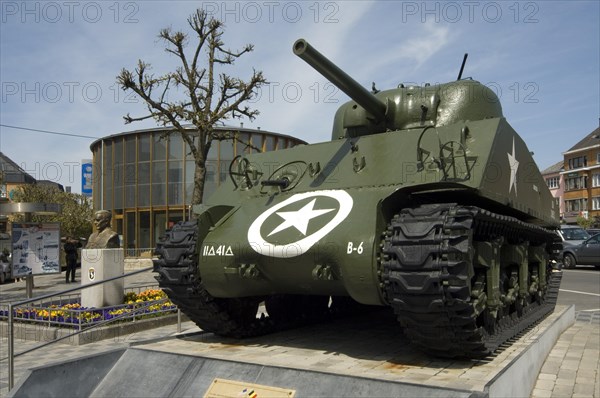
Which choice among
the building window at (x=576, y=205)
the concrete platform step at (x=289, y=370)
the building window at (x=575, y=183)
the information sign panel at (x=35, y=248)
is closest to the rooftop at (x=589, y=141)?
the building window at (x=575, y=183)

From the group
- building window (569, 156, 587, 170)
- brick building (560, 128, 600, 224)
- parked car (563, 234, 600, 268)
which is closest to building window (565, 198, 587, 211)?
brick building (560, 128, 600, 224)

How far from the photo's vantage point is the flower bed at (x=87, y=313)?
33.3ft

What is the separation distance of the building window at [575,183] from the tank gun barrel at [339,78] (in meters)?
60.9

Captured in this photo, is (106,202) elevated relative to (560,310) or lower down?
elevated

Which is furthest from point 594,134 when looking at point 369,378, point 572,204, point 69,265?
point 369,378

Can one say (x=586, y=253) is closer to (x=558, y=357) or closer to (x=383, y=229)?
(x=558, y=357)

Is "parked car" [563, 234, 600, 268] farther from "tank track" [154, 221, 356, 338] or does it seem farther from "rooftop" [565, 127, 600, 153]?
"rooftop" [565, 127, 600, 153]

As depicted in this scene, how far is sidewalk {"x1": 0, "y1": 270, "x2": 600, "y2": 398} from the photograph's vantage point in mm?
6621

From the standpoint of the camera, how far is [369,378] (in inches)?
191

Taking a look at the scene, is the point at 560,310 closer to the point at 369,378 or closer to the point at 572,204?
the point at 369,378

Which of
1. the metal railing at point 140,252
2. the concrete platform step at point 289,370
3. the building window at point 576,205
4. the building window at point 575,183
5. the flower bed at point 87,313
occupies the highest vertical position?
the building window at point 575,183

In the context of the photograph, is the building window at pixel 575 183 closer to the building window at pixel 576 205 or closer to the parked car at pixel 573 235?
the building window at pixel 576 205

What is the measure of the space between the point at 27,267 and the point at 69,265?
8506 millimetres

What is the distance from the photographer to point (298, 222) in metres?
6.07
